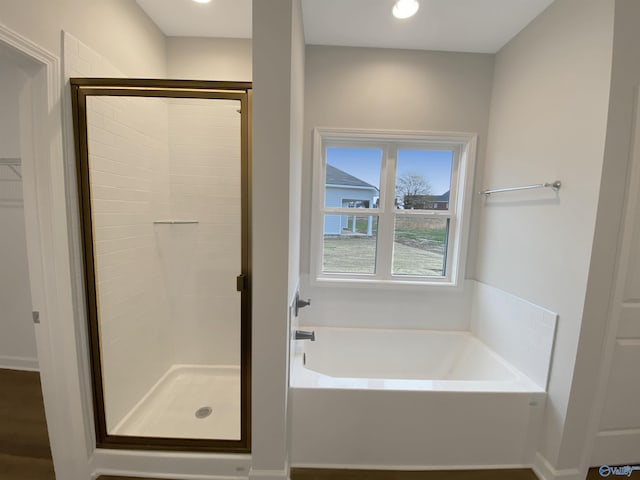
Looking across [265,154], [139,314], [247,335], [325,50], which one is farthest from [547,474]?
[325,50]

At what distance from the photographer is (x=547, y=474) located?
1.49 metres

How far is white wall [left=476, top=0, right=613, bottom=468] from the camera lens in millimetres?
1322

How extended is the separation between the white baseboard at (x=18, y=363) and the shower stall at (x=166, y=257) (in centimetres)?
127

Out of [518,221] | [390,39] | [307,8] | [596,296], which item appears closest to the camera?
[596,296]

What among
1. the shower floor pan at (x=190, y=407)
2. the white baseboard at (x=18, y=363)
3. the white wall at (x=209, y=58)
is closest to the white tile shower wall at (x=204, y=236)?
the shower floor pan at (x=190, y=407)

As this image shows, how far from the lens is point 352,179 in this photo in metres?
2.27

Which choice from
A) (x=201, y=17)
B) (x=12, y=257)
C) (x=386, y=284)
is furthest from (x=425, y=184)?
(x=12, y=257)

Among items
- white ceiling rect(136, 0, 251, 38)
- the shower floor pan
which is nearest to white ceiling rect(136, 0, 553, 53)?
white ceiling rect(136, 0, 251, 38)

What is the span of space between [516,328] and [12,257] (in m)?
4.00

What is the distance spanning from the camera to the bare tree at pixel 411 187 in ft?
7.49

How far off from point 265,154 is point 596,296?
1.77 metres

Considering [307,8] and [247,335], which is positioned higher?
[307,8]

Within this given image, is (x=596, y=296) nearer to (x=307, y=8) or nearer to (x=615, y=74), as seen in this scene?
(x=615, y=74)

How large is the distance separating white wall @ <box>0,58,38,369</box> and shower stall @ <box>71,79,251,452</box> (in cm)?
127
